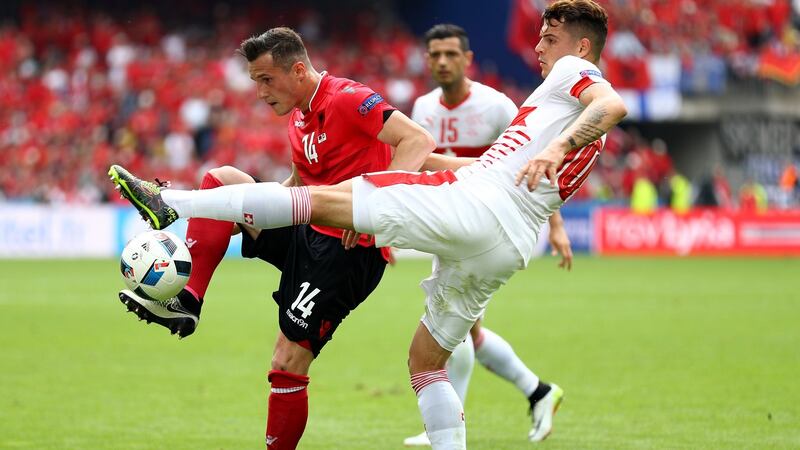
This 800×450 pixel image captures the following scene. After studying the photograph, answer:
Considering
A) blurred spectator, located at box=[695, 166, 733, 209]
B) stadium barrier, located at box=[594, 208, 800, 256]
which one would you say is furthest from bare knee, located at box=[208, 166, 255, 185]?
blurred spectator, located at box=[695, 166, 733, 209]

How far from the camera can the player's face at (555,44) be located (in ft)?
18.9

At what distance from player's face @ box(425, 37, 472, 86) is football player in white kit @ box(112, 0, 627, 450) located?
8.55 feet

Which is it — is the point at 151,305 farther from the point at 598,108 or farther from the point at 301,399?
the point at 598,108

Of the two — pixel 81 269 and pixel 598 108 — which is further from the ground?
pixel 598 108

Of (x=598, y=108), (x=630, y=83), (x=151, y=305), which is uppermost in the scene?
(x=630, y=83)

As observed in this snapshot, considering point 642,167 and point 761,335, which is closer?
point 761,335

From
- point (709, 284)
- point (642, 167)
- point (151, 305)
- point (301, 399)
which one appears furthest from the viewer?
point (642, 167)

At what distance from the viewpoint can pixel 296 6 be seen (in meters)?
35.5

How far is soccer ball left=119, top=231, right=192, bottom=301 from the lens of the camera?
18.3 ft

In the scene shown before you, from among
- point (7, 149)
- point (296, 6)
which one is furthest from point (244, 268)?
point (296, 6)

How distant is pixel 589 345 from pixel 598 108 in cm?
763

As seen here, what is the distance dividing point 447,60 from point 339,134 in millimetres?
2512

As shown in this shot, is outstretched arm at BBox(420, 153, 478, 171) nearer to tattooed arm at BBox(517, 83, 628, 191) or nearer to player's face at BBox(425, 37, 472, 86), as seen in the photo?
tattooed arm at BBox(517, 83, 628, 191)

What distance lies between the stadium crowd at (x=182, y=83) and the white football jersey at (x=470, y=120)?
19923mm
